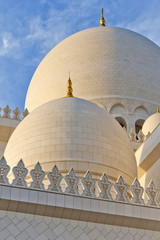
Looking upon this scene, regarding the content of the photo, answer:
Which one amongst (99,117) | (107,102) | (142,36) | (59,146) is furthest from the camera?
(142,36)

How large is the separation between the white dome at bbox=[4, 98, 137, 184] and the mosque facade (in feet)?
0.10

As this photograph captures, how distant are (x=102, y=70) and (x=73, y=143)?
9632 mm

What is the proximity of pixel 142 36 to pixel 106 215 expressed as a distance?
17.0m

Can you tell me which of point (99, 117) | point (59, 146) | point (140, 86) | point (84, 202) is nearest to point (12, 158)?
point (59, 146)

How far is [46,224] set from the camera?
9367 millimetres

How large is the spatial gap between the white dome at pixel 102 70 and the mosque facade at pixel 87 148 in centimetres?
5

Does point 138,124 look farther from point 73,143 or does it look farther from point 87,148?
point 73,143

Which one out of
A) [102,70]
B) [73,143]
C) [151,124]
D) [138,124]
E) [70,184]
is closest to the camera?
[70,184]

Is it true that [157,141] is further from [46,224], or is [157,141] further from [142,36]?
[142,36]

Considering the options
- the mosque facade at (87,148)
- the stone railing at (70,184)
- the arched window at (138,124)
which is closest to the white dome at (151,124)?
the mosque facade at (87,148)

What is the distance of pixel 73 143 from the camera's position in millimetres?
12875

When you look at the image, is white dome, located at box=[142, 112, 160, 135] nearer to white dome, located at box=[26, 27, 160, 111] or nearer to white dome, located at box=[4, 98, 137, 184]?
white dome, located at box=[26, 27, 160, 111]

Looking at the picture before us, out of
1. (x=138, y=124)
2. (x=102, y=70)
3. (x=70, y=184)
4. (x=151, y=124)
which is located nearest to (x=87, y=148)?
(x=70, y=184)

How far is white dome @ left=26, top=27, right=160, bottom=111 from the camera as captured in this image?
21.7m
